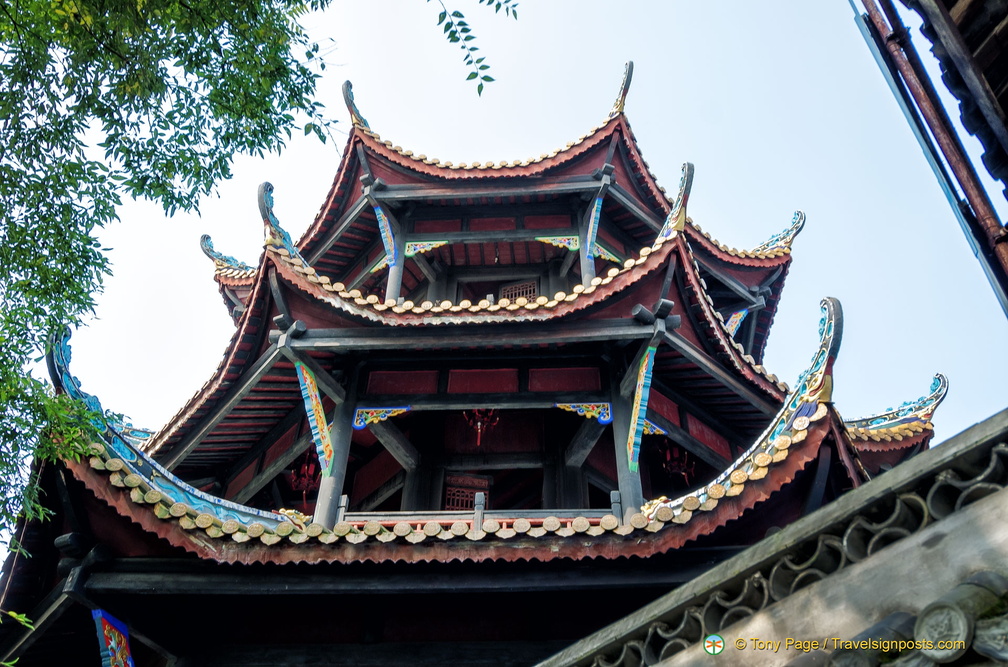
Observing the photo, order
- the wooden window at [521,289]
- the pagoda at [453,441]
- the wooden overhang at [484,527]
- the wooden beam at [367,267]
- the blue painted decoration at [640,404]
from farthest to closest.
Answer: the wooden beam at [367,267] < the wooden window at [521,289] < the blue painted decoration at [640,404] < the pagoda at [453,441] < the wooden overhang at [484,527]

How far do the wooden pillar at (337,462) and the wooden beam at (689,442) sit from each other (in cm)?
340

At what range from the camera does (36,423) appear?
5605 millimetres

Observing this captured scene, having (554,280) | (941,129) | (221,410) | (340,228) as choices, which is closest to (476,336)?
(221,410)

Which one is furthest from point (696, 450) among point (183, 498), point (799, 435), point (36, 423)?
point (36, 423)

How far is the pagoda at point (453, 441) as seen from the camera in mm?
6438

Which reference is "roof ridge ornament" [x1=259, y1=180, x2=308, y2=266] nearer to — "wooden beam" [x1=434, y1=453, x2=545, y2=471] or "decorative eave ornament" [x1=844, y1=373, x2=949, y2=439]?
"wooden beam" [x1=434, y1=453, x2=545, y2=471]

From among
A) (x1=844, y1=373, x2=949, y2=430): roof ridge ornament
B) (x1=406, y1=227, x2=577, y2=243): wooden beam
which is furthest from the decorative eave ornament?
(x1=406, y1=227, x2=577, y2=243): wooden beam

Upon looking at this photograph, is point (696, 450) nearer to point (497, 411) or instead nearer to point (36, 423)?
point (497, 411)

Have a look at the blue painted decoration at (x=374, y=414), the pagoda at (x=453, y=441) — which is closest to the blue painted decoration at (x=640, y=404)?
the pagoda at (x=453, y=441)

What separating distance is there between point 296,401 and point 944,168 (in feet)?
26.3

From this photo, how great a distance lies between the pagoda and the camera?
6438 mm

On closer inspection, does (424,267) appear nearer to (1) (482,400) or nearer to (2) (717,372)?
(1) (482,400)

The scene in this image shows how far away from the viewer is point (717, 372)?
369 inches

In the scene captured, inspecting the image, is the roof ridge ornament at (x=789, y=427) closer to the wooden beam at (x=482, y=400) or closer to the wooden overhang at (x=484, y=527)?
the wooden overhang at (x=484, y=527)
